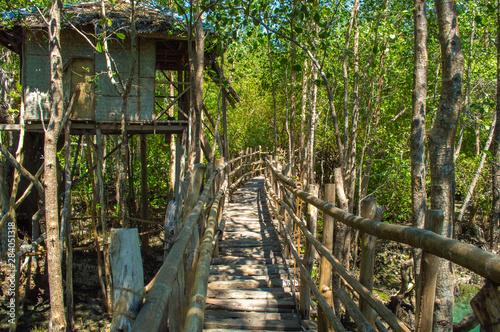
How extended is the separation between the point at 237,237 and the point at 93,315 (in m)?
5.12

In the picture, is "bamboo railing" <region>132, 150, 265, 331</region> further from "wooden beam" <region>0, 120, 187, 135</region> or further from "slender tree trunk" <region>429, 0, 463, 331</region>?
"wooden beam" <region>0, 120, 187, 135</region>

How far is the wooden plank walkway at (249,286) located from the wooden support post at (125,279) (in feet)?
8.27

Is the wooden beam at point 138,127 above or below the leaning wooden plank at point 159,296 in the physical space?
above

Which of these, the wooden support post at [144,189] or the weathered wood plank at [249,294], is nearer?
the weathered wood plank at [249,294]

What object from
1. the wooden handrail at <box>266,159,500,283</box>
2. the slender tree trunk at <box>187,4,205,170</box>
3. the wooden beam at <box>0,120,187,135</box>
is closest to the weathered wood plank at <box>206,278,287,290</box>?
the wooden handrail at <box>266,159,500,283</box>

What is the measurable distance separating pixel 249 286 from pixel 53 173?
3.61m

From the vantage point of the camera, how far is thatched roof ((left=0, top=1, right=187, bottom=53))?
802 cm

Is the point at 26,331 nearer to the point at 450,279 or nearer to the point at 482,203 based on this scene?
the point at 450,279

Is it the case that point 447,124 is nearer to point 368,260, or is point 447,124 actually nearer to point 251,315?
point 368,260

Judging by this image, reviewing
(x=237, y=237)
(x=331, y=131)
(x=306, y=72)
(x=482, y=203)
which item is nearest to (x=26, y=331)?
(x=237, y=237)

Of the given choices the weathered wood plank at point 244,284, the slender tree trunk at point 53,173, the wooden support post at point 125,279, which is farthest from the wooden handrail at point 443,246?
the slender tree trunk at point 53,173

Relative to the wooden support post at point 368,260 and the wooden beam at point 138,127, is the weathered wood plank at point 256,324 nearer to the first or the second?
the wooden support post at point 368,260

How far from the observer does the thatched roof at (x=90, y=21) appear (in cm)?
802

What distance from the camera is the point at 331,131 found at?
1850cm
